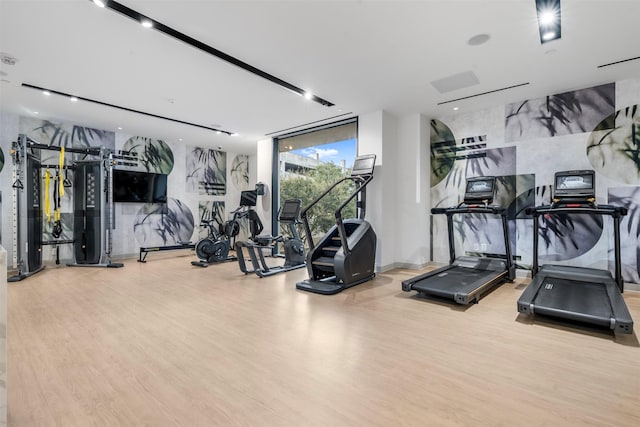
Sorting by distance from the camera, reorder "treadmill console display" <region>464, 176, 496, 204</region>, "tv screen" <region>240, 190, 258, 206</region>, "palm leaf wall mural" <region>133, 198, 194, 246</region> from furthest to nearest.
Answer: "tv screen" <region>240, 190, 258, 206</region> < "palm leaf wall mural" <region>133, 198, 194, 246</region> < "treadmill console display" <region>464, 176, 496, 204</region>

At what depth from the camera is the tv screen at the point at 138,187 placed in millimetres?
7395

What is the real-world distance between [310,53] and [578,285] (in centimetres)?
441

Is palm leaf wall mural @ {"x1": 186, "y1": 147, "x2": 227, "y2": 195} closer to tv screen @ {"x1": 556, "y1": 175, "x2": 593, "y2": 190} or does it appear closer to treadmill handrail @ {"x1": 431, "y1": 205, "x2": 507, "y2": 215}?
treadmill handrail @ {"x1": 431, "y1": 205, "x2": 507, "y2": 215}

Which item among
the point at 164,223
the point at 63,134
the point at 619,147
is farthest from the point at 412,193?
the point at 63,134

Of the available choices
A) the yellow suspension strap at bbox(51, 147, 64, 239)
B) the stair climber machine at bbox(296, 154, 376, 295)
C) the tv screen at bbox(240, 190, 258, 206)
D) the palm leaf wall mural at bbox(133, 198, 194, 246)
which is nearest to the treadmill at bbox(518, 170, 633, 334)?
the stair climber machine at bbox(296, 154, 376, 295)

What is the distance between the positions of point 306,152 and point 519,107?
4.72 metres

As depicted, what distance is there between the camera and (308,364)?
229 centimetres

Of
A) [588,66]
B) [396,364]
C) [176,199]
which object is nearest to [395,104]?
[588,66]

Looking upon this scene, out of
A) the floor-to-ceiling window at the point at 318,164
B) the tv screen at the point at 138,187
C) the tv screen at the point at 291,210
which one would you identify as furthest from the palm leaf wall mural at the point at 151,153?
the tv screen at the point at 291,210

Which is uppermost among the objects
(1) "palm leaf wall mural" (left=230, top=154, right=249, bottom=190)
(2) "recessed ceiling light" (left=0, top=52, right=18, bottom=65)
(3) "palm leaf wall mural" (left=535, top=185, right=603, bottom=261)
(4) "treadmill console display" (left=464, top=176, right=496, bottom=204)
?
(2) "recessed ceiling light" (left=0, top=52, right=18, bottom=65)

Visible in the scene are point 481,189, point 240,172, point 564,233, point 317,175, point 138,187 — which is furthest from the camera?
point 240,172

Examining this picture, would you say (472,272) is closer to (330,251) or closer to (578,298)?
(578,298)

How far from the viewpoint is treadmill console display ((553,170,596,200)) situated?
421cm

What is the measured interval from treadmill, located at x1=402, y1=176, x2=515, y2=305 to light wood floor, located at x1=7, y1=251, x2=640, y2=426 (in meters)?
0.17
